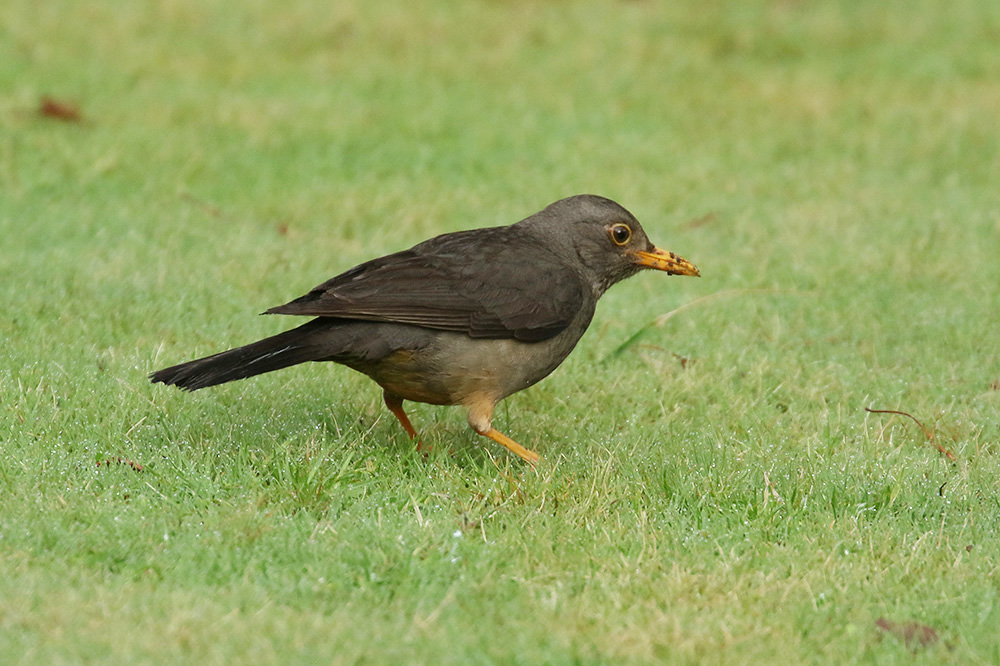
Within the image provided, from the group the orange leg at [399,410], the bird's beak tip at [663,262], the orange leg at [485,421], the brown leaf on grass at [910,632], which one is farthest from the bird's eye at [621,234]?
the brown leaf on grass at [910,632]

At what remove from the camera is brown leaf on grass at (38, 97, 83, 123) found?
11.7 metres

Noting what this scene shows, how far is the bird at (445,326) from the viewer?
5.97m

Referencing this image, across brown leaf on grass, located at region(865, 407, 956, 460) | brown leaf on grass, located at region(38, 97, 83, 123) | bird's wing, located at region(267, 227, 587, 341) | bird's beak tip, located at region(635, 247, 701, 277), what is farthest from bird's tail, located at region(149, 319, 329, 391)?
brown leaf on grass, located at region(38, 97, 83, 123)

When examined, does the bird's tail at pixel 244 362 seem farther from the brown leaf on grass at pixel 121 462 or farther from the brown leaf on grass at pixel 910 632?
the brown leaf on grass at pixel 910 632

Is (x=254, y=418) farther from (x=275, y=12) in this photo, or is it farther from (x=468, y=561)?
(x=275, y=12)

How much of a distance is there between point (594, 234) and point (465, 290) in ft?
3.11

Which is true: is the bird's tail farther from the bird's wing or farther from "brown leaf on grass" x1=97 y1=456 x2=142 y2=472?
"brown leaf on grass" x1=97 y1=456 x2=142 y2=472

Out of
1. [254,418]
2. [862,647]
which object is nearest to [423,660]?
[862,647]

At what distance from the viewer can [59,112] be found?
11.7 m

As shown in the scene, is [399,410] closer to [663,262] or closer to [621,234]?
[621,234]

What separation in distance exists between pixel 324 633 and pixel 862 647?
193 cm

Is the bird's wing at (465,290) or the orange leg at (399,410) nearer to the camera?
the bird's wing at (465,290)

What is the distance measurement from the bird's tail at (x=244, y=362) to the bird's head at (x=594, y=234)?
5.13 ft

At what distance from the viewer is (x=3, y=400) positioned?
6.45 m
